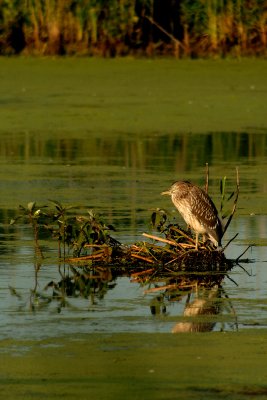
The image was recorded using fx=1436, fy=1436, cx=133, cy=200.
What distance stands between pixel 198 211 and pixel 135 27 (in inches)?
455

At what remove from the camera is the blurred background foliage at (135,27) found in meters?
19.2

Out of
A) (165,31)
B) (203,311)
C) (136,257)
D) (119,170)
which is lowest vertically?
(203,311)

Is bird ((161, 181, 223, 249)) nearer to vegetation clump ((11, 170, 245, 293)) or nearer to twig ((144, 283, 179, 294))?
vegetation clump ((11, 170, 245, 293))

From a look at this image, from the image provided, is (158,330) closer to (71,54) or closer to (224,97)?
(224,97)

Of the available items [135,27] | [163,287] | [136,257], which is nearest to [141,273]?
[136,257]

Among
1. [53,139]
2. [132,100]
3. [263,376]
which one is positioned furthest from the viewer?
[132,100]

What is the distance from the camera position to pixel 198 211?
26.4 feet

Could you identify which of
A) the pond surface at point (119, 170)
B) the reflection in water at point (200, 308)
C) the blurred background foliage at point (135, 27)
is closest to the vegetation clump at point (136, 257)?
the pond surface at point (119, 170)

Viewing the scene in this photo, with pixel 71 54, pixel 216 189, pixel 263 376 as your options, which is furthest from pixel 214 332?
pixel 71 54

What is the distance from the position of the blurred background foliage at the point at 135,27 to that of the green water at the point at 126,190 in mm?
425

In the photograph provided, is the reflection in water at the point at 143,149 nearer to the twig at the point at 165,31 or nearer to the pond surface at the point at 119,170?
the pond surface at the point at 119,170

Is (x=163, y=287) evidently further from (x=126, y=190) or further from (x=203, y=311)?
(x=126, y=190)

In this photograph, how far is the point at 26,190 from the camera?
10578 mm

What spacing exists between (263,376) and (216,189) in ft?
17.4
